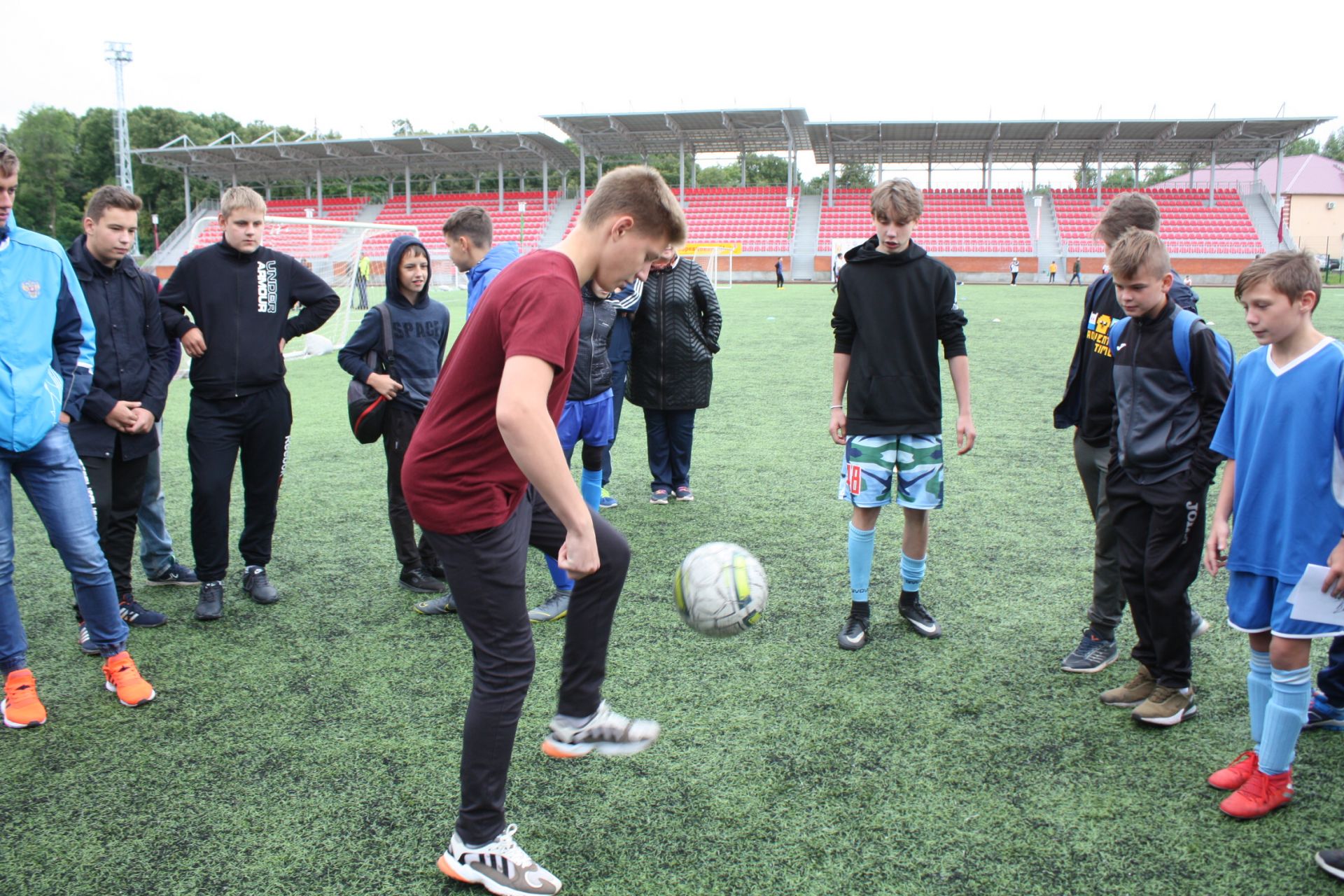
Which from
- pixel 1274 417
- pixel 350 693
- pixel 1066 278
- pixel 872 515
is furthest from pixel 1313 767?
pixel 1066 278

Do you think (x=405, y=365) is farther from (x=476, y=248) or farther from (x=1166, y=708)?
(x=1166, y=708)

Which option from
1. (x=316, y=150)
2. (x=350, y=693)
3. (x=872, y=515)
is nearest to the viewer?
(x=350, y=693)

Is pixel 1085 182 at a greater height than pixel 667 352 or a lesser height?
greater

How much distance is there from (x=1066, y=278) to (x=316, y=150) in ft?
135

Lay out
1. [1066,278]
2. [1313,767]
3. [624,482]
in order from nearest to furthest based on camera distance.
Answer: [1313,767]
[624,482]
[1066,278]

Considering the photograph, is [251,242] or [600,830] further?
[251,242]

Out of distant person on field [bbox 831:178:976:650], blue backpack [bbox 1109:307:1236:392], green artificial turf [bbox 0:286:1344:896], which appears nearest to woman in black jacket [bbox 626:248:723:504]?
green artificial turf [bbox 0:286:1344:896]

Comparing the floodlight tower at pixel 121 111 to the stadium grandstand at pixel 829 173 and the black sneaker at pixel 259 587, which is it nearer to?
the stadium grandstand at pixel 829 173

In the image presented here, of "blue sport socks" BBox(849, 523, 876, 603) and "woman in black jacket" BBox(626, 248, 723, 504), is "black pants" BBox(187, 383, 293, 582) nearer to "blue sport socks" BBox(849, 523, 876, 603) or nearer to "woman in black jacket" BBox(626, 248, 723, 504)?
"woman in black jacket" BBox(626, 248, 723, 504)

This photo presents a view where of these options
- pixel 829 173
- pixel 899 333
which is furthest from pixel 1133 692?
pixel 829 173

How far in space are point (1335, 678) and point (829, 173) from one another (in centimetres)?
4845

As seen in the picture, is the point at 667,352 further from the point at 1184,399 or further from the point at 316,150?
the point at 316,150

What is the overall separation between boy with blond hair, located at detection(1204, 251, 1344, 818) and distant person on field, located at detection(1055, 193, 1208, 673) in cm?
83

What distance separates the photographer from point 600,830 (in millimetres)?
2723
